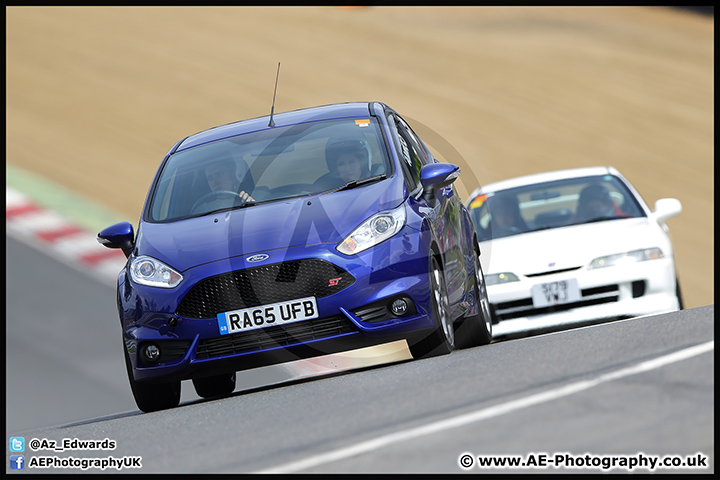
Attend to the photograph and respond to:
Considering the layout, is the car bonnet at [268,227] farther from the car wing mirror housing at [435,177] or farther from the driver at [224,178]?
the driver at [224,178]

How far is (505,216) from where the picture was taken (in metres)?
10.1

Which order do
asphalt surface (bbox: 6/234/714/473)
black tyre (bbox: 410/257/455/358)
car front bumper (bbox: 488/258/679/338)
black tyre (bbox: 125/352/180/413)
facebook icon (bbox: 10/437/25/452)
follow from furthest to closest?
1. car front bumper (bbox: 488/258/679/338)
2. black tyre (bbox: 125/352/180/413)
3. black tyre (bbox: 410/257/455/358)
4. facebook icon (bbox: 10/437/25/452)
5. asphalt surface (bbox: 6/234/714/473)

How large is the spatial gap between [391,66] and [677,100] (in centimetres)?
636

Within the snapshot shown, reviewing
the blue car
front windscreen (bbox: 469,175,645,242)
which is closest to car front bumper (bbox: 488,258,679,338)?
front windscreen (bbox: 469,175,645,242)

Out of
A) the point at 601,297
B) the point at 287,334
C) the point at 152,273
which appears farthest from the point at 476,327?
the point at 152,273

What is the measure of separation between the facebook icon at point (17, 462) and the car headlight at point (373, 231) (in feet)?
6.75

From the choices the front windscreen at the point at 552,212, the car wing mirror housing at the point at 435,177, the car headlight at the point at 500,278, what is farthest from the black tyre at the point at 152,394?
the front windscreen at the point at 552,212

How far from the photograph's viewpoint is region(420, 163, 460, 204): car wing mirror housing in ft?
22.6

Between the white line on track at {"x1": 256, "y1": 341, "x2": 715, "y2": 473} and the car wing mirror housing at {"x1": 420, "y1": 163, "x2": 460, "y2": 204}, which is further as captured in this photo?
the car wing mirror housing at {"x1": 420, "y1": 163, "x2": 460, "y2": 204}

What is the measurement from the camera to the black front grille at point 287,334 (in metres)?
6.26

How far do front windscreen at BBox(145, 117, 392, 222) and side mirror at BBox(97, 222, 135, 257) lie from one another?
160 millimetres

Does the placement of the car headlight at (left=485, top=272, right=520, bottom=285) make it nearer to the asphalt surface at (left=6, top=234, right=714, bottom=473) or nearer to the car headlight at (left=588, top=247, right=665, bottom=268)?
the car headlight at (left=588, top=247, right=665, bottom=268)
